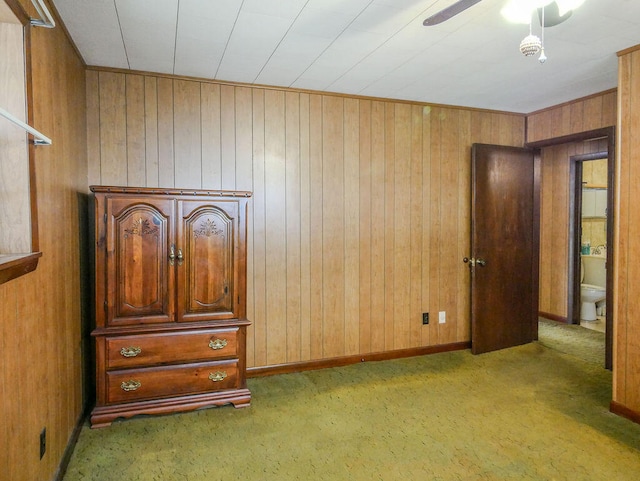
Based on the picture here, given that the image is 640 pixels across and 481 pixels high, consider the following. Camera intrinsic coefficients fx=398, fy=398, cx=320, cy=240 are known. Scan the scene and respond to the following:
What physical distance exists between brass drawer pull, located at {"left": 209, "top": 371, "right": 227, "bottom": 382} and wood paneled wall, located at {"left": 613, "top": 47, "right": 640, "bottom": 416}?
107 inches

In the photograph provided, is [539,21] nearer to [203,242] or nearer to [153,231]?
[203,242]

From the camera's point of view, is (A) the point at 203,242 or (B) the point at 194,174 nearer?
(A) the point at 203,242

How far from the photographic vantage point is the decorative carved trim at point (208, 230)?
273cm

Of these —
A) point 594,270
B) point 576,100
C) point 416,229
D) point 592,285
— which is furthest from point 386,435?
point 594,270

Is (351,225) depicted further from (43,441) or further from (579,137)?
(43,441)

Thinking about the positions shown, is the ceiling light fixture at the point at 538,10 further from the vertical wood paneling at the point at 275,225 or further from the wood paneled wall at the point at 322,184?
the vertical wood paneling at the point at 275,225

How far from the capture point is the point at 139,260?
103 inches

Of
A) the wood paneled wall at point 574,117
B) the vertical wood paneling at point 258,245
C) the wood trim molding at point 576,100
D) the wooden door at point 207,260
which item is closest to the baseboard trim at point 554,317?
the wood paneled wall at point 574,117

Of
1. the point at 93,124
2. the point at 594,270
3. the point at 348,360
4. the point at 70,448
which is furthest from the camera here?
the point at 594,270

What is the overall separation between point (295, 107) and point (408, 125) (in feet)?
3.69

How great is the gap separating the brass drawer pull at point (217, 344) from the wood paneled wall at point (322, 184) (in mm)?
577

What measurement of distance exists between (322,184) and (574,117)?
248 cm

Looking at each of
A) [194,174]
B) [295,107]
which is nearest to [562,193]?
[295,107]

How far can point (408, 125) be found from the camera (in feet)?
12.5
